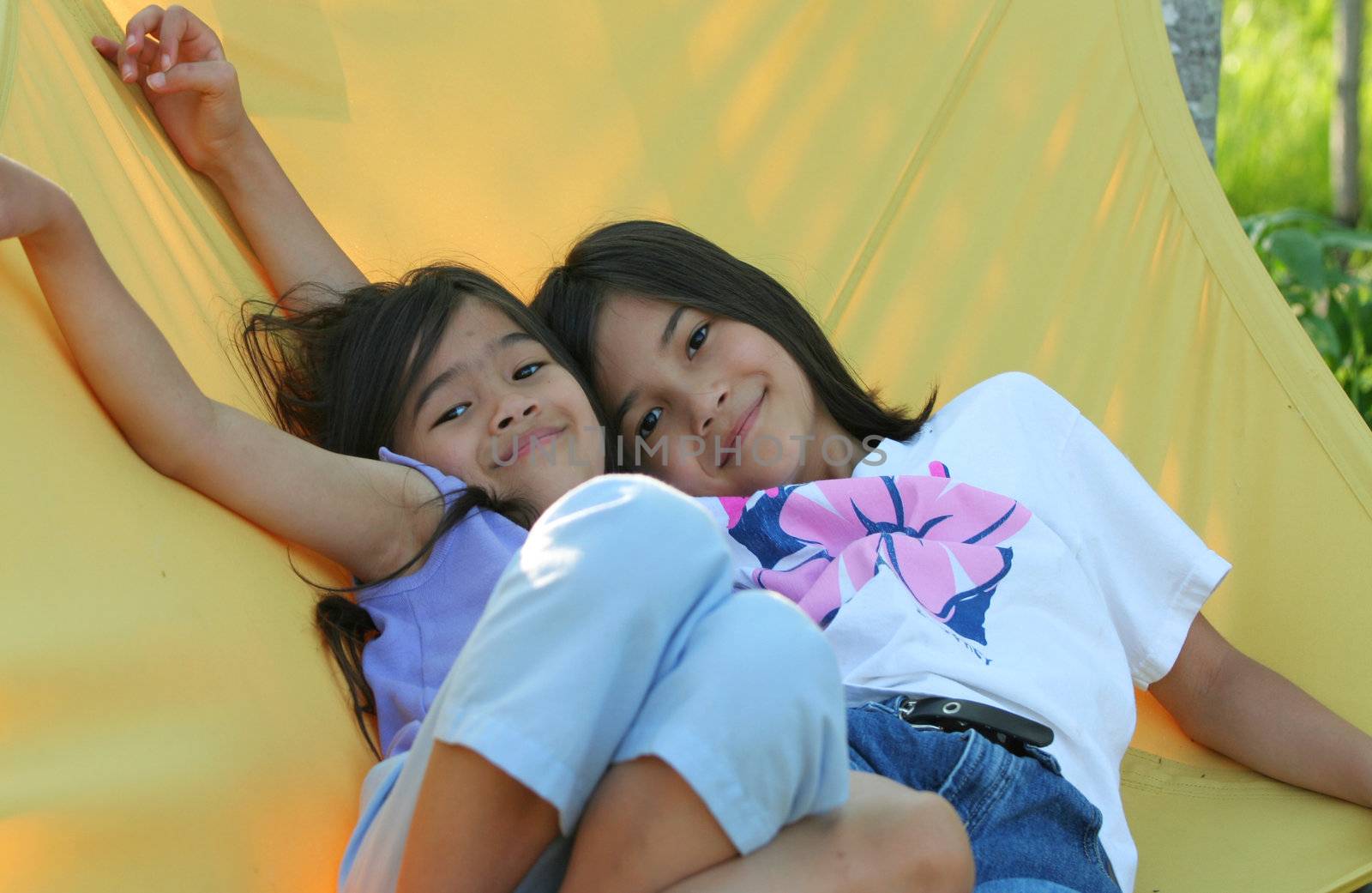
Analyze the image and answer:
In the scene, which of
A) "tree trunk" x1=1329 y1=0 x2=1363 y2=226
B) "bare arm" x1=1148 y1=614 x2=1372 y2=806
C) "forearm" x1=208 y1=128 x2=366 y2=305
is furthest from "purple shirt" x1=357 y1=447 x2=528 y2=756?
"tree trunk" x1=1329 y1=0 x2=1363 y2=226

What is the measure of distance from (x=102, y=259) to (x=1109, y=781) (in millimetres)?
966

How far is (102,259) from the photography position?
1.12 m

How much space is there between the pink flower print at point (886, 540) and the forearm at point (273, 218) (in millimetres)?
589

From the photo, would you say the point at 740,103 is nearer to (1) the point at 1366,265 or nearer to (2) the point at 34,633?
(2) the point at 34,633

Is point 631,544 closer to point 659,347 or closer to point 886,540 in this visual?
point 886,540

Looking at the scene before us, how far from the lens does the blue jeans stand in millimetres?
1068

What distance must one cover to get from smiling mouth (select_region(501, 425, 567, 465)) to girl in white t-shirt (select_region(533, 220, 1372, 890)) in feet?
0.50

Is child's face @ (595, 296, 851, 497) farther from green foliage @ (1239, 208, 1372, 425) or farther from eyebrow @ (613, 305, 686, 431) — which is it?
green foliage @ (1239, 208, 1372, 425)

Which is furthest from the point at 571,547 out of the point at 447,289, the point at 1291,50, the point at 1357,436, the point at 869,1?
the point at 1291,50

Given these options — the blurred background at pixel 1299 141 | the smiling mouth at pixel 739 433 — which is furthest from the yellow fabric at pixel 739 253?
the blurred background at pixel 1299 141

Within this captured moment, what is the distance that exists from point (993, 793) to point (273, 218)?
102 centimetres

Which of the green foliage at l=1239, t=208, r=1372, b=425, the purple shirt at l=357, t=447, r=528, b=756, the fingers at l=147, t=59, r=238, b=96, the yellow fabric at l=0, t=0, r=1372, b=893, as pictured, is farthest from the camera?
the green foliage at l=1239, t=208, r=1372, b=425

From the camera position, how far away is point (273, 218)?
5.16ft

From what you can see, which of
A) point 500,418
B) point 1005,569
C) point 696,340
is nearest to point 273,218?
point 500,418
